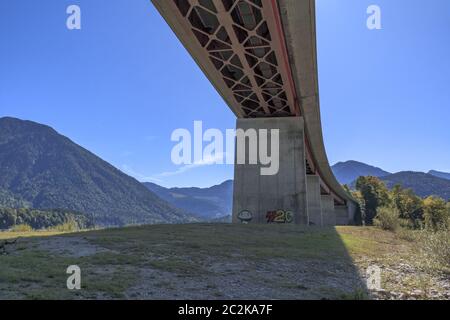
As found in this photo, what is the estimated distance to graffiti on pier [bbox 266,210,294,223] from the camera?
30.2m

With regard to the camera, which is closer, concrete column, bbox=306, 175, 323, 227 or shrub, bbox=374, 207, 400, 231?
shrub, bbox=374, 207, 400, 231

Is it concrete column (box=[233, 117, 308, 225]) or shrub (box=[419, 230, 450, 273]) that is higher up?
concrete column (box=[233, 117, 308, 225])

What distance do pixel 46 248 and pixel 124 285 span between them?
17.7 feet

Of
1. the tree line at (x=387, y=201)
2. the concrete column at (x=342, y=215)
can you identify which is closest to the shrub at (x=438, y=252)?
the tree line at (x=387, y=201)

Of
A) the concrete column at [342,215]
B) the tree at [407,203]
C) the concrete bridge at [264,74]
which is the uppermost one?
the concrete bridge at [264,74]

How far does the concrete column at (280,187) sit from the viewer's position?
3048cm

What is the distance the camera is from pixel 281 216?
30.4 metres

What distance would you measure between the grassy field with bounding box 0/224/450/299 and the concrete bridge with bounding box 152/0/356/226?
13.4m

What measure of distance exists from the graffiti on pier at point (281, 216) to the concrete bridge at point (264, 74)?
0.29 feet

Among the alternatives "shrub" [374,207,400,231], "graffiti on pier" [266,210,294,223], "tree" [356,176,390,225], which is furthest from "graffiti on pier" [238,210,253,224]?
"tree" [356,176,390,225]

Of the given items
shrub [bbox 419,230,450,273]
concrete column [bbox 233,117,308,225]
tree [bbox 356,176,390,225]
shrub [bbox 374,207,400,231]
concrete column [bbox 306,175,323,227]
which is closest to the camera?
shrub [bbox 419,230,450,273]

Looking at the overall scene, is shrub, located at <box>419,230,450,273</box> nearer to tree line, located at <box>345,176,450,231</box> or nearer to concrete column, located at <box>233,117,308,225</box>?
concrete column, located at <box>233,117,308,225</box>

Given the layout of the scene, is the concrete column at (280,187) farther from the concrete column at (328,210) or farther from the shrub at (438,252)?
the concrete column at (328,210)
